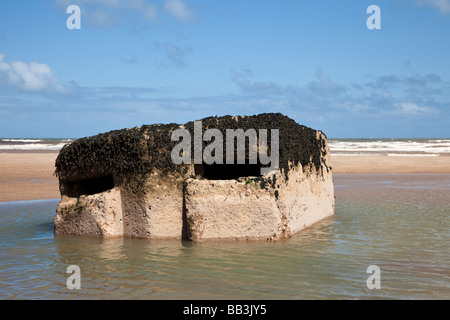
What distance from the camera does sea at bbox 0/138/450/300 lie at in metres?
5.74

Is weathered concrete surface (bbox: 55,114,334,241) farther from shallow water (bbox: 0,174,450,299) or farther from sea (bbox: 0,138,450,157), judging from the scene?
sea (bbox: 0,138,450,157)

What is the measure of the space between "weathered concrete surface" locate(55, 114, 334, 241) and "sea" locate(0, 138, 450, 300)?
272 mm

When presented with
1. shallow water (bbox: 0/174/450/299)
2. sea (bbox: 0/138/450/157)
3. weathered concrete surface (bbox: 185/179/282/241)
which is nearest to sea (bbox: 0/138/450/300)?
shallow water (bbox: 0/174/450/299)

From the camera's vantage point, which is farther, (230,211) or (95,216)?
(95,216)

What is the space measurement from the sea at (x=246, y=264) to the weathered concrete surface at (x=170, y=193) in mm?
272

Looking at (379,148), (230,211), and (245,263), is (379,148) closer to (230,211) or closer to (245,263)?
(230,211)

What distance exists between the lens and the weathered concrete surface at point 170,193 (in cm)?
Result: 832

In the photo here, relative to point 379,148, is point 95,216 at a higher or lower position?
lower

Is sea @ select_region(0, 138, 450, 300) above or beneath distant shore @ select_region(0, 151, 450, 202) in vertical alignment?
beneath

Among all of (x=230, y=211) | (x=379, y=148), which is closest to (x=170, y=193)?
(x=230, y=211)

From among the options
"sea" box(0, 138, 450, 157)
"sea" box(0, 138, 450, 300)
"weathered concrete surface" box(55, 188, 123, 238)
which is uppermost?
"sea" box(0, 138, 450, 157)

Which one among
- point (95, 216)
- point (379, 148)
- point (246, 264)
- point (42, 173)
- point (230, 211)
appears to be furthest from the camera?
point (379, 148)

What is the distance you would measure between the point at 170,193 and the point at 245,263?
2.33 meters

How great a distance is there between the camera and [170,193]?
8.66 meters
